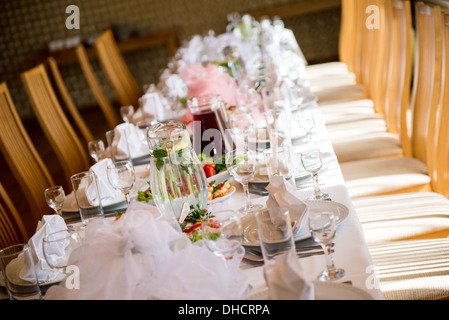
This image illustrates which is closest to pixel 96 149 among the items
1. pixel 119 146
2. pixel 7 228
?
pixel 119 146

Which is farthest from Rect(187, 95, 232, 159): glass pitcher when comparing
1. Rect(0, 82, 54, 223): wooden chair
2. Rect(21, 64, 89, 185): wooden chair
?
Rect(21, 64, 89, 185): wooden chair

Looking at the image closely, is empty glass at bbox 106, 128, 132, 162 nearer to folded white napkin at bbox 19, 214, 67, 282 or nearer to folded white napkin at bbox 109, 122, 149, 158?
folded white napkin at bbox 109, 122, 149, 158

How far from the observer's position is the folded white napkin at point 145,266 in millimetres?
1137

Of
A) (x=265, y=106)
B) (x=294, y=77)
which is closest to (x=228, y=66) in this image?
(x=294, y=77)

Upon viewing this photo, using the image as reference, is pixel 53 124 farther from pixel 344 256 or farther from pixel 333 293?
pixel 333 293

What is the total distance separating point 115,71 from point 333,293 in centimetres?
408

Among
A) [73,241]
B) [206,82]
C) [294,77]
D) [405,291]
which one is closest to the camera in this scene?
[73,241]

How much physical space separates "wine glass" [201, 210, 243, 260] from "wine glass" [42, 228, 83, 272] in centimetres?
35

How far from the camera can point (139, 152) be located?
2531 millimetres

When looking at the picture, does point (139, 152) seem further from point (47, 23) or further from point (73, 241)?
point (47, 23)

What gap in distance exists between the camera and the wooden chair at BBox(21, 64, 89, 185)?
3.43 meters

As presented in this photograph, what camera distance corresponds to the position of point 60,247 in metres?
1.37

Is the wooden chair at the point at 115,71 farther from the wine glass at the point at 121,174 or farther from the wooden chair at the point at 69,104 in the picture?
the wine glass at the point at 121,174

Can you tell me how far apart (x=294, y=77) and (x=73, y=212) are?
146cm
